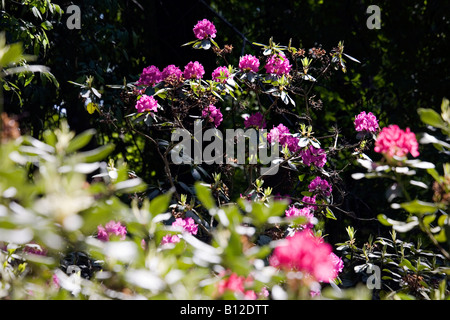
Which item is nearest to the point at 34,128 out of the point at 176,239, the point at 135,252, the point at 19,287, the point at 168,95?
the point at 168,95

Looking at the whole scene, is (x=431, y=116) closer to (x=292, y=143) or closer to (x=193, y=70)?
(x=292, y=143)

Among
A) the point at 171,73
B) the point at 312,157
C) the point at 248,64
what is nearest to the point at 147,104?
the point at 171,73

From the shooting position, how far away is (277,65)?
2.47 m

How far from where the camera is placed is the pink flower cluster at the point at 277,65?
8.09 feet

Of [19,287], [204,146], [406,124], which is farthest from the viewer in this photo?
[406,124]

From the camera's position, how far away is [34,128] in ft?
12.9

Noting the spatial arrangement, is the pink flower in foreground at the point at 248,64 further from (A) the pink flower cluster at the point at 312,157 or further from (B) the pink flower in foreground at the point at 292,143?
(A) the pink flower cluster at the point at 312,157

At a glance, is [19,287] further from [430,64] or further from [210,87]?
[430,64]

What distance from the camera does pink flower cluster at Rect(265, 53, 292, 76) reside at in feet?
8.09

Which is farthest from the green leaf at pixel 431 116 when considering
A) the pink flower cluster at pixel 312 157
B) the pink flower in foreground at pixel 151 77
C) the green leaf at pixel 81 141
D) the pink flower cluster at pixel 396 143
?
the pink flower in foreground at pixel 151 77

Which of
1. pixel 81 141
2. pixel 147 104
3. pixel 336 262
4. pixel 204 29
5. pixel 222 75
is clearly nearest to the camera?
pixel 81 141

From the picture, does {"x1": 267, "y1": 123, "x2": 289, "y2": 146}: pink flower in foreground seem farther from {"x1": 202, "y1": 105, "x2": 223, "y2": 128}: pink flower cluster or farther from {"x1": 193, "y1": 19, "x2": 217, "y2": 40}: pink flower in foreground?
{"x1": 193, "y1": 19, "x2": 217, "y2": 40}: pink flower in foreground

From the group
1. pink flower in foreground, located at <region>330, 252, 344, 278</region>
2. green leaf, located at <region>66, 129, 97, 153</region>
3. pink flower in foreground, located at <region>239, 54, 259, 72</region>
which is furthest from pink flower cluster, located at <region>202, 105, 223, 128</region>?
green leaf, located at <region>66, 129, 97, 153</region>

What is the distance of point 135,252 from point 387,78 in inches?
176
